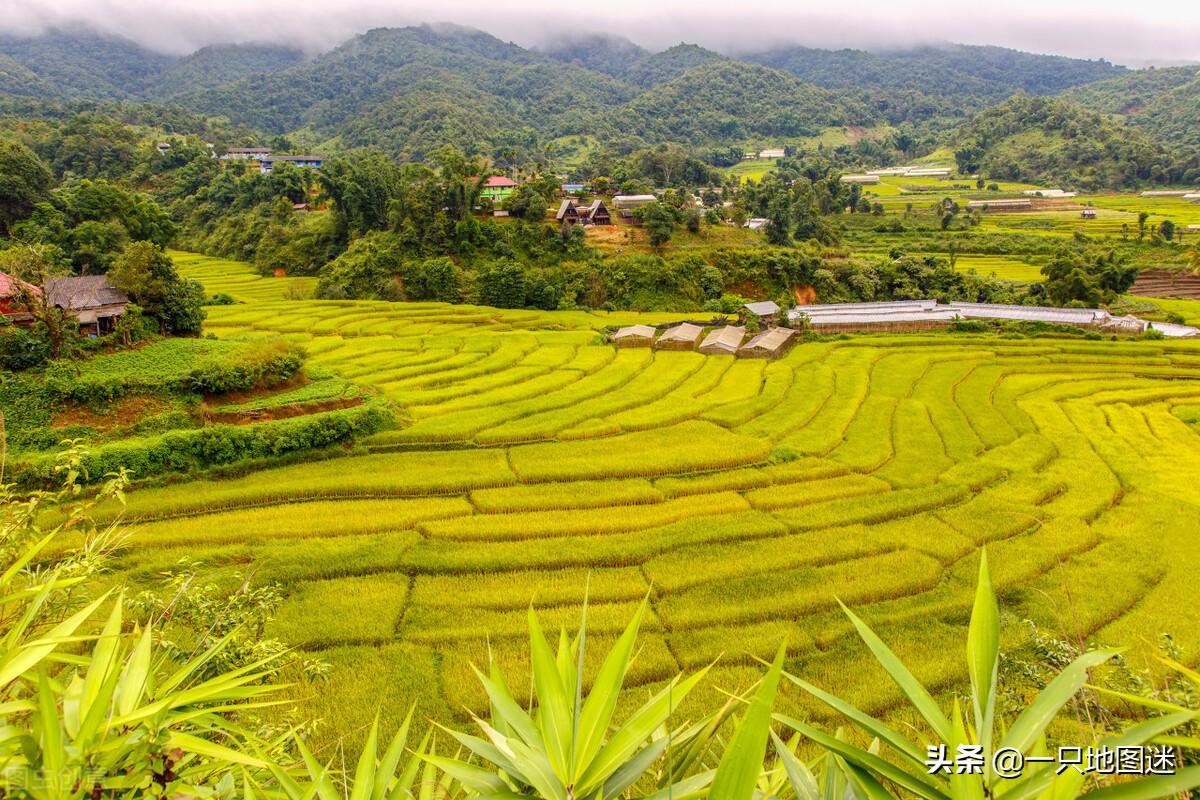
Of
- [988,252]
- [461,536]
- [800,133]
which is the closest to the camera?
[461,536]

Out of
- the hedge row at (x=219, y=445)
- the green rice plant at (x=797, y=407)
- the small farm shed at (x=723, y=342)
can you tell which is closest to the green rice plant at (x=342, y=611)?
the hedge row at (x=219, y=445)

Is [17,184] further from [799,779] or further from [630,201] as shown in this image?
[799,779]

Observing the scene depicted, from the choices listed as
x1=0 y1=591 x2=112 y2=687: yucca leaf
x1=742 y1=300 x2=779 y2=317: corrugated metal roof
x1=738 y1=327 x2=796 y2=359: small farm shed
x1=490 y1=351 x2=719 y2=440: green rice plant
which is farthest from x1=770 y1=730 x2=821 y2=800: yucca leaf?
x1=742 y1=300 x2=779 y2=317: corrugated metal roof

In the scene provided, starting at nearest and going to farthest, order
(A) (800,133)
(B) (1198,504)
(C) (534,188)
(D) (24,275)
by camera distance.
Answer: (B) (1198,504), (D) (24,275), (C) (534,188), (A) (800,133)

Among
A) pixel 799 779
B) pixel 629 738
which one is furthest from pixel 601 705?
pixel 799 779

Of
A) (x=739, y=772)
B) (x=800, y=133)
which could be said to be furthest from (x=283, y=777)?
(x=800, y=133)

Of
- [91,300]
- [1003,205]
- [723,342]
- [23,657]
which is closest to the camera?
[23,657]

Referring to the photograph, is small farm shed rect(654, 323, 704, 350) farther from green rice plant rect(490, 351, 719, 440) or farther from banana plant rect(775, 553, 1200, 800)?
banana plant rect(775, 553, 1200, 800)

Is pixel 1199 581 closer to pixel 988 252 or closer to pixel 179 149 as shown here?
pixel 988 252

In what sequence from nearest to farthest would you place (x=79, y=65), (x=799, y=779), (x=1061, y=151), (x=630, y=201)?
(x=799, y=779) < (x=630, y=201) < (x=1061, y=151) < (x=79, y=65)
